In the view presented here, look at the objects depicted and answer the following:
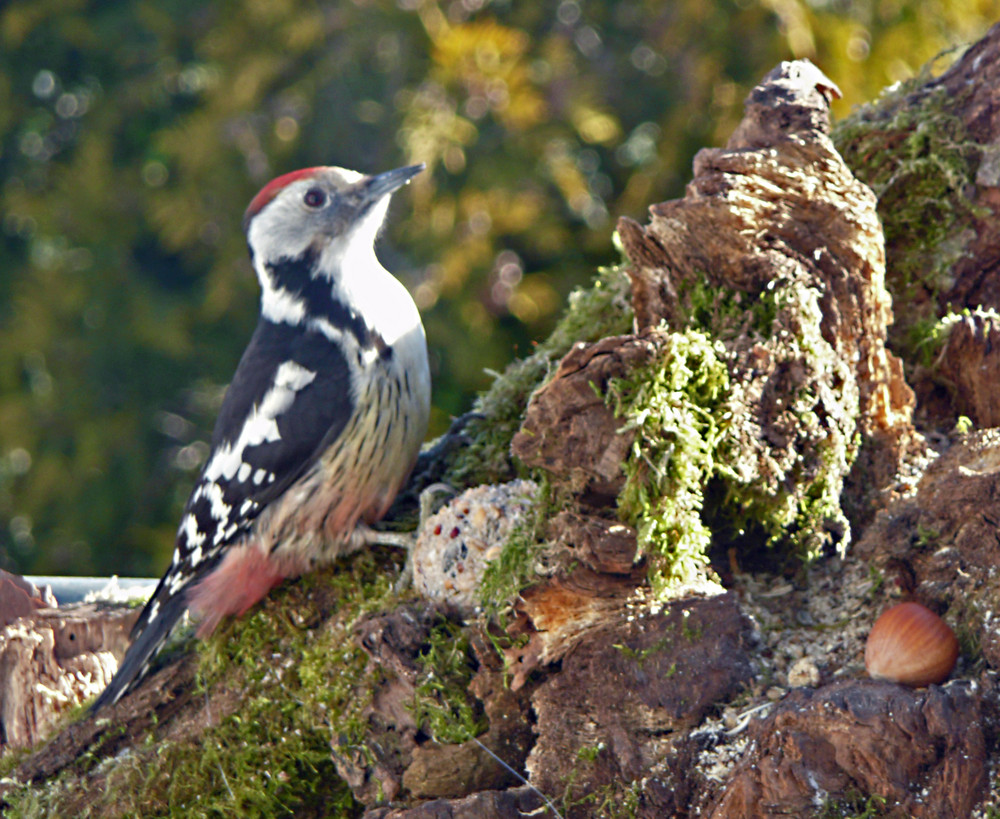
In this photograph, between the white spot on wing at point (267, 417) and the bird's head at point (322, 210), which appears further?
the bird's head at point (322, 210)

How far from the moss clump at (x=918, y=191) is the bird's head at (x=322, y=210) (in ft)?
4.05

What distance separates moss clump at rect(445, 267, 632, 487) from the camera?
230cm

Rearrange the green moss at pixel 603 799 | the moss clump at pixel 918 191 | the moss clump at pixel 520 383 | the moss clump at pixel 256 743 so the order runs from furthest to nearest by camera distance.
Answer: the moss clump at pixel 520 383
the moss clump at pixel 918 191
the moss clump at pixel 256 743
the green moss at pixel 603 799

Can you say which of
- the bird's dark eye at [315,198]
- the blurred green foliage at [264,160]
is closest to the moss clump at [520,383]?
the bird's dark eye at [315,198]

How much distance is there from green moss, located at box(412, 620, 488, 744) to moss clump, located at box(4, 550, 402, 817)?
130 mm

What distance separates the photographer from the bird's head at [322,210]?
2.77 m

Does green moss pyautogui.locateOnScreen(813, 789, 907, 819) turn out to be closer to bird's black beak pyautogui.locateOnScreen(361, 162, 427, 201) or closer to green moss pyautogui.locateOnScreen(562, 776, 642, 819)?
green moss pyautogui.locateOnScreen(562, 776, 642, 819)

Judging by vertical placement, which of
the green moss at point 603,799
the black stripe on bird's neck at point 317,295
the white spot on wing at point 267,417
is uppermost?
the black stripe on bird's neck at point 317,295

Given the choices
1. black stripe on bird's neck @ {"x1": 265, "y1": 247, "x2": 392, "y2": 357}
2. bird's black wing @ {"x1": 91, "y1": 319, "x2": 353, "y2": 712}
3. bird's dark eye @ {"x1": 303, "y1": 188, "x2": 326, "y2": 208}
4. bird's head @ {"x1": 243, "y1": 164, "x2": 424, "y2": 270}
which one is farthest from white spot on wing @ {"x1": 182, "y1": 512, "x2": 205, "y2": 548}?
bird's dark eye @ {"x1": 303, "y1": 188, "x2": 326, "y2": 208}

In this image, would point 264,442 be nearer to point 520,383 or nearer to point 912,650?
point 520,383

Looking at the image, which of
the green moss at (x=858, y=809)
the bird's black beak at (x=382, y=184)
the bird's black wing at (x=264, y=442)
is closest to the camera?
the green moss at (x=858, y=809)

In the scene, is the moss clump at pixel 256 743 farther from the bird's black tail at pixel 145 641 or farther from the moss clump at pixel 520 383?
the moss clump at pixel 520 383

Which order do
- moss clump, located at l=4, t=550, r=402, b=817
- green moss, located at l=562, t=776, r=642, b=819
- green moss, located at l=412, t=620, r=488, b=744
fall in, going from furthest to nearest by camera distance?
1. moss clump, located at l=4, t=550, r=402, b=817
2. green moss, located at l=412, t=620, r=488, b=744
3. green moss, located at l=562, t=776, r=642, b=819

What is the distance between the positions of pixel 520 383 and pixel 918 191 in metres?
0.99
